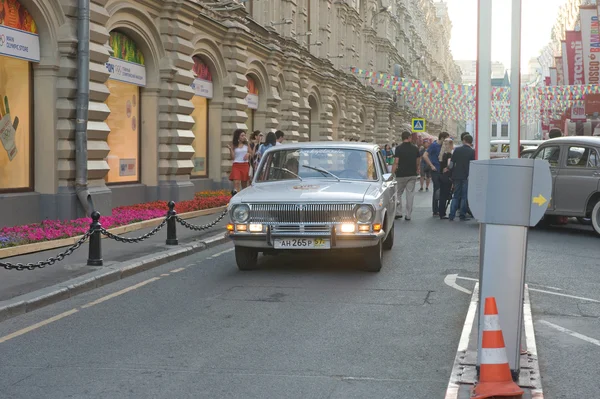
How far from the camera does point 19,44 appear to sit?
14242mm

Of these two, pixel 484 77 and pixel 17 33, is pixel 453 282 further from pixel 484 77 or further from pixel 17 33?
pixel 17 33

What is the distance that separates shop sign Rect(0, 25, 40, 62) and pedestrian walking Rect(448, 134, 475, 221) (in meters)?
9.00

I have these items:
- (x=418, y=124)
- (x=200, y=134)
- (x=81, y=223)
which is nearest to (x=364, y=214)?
(x=81, y=223)

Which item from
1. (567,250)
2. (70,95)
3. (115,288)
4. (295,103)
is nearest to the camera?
(115,288)

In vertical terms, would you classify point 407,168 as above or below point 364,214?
above

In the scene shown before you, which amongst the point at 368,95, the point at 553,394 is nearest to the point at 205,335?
the point at 553,394

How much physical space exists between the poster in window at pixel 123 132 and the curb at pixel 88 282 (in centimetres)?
640

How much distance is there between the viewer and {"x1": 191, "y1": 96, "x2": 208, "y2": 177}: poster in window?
23859 millimetres

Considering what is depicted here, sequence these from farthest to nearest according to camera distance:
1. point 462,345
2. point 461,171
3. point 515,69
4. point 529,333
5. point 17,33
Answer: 1. point 461,171
2. point 17,33
3. point 529,333
4. point 462,345
5. point 515,69

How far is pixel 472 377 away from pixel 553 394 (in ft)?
1.69

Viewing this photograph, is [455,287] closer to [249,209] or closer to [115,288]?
[249,209]

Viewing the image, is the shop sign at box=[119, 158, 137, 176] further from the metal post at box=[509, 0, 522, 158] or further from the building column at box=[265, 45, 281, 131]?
the metal post at box=[509, 0, 522, 158]

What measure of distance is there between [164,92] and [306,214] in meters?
11.0

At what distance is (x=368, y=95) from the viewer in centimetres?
5434
